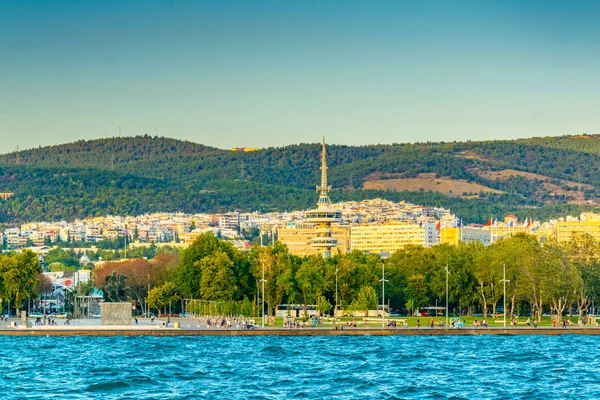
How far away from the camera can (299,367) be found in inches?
3184

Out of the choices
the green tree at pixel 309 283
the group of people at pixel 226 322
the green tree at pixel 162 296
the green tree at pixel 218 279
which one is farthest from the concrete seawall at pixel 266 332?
the green tree at pixel 162 296

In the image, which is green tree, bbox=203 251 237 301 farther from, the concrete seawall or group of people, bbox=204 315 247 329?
the concrete seawall

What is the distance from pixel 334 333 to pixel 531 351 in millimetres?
20396

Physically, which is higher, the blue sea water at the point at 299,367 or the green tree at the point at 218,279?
the green tree at the point at 218,279

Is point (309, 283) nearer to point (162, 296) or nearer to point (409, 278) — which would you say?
point (409, 278)

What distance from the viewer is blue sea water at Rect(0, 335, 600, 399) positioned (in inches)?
2721

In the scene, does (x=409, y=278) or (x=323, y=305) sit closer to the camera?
(x=323, y=305)

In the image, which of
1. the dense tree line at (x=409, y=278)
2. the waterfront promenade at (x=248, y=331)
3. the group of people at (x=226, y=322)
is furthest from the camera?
the dense tree line at (x=409, y=278)

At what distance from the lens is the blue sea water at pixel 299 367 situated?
2721 inches

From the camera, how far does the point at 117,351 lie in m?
92.6

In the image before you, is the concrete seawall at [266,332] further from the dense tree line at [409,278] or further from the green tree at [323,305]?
the green tree at [323,305]

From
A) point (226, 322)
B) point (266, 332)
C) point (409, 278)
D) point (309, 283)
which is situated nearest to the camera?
point (266, 332)

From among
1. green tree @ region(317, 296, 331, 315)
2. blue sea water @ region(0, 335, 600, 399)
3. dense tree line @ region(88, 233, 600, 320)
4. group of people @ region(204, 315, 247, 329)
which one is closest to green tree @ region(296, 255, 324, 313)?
dense tree line @ region(88, 233, 600, 320)

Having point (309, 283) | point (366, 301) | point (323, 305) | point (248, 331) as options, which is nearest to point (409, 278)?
point (366, 301)
